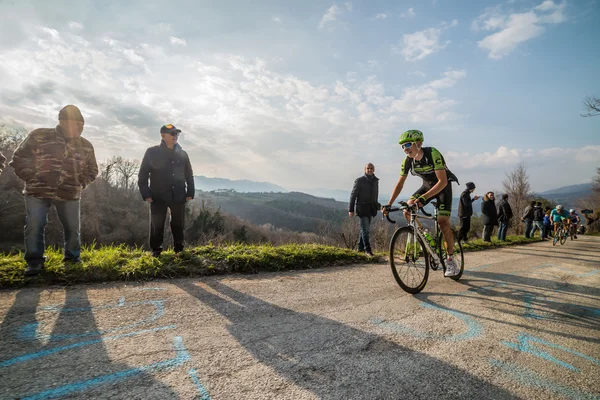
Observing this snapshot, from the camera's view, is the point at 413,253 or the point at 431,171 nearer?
the point at 413,253

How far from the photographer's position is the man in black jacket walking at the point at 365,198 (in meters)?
7.31

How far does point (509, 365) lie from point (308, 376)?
161 cm

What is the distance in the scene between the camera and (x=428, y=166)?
461 cm

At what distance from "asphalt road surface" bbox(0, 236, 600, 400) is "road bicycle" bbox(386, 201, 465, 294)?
282 millimetres

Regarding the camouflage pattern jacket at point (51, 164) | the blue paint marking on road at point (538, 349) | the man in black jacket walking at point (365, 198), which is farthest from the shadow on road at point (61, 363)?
the man in black jacket walking at point (365, 198)

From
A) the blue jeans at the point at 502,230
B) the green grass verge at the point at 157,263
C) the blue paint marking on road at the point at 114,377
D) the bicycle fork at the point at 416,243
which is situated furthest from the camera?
the blue jeans at the point at 502,230

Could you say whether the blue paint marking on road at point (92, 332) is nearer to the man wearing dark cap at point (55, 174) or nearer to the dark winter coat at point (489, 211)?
the man wearing dark cap at point (55, 174)

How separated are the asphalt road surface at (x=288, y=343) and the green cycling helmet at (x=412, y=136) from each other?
2431 mm

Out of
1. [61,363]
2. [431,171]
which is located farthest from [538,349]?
[61,363]

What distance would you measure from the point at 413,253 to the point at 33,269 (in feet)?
17.0

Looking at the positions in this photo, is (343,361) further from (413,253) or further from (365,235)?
(365,235)

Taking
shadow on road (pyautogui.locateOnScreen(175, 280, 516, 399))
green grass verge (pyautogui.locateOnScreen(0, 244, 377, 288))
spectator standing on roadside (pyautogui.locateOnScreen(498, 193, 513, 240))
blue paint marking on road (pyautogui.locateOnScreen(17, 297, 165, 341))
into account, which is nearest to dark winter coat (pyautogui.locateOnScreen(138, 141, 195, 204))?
green grass verge (pyautogui.locateOnScreen(0, 244, 377, 288))

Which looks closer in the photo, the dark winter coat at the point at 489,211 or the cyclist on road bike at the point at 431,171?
the cyclist on road bike at the point at 431,171

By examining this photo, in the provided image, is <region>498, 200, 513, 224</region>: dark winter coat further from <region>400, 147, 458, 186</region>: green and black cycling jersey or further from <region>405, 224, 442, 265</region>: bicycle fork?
<region>405, 224, 442, 265</region>: bicycle fork
